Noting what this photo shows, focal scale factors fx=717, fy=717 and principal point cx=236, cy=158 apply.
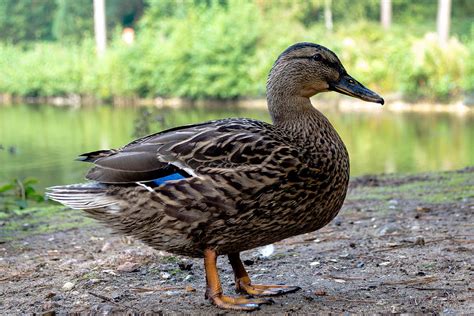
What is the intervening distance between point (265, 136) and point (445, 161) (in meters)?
7.71

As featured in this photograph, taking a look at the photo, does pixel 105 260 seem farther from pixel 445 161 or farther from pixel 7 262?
pixel 445 161

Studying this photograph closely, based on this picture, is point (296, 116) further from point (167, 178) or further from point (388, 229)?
point (388, 229)

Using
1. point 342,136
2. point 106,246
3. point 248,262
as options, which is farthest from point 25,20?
point 248,262

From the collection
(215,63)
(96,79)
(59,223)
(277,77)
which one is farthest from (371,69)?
(277,77)

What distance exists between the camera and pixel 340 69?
332 centimetres

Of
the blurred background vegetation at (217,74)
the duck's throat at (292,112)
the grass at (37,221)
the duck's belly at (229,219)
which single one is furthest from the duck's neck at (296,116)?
the blurred background vegetation at (217,74)

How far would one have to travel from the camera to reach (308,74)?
327 cm

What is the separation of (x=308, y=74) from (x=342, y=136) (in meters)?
10.8

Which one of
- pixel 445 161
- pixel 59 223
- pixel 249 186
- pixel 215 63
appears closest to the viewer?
pixel 249 186

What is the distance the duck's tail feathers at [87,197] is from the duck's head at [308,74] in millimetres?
896

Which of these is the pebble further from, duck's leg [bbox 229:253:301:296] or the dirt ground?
duck's leg [bbox 229:253:301:296]

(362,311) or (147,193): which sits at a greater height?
(147,193)

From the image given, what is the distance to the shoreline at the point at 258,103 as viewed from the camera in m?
21.0

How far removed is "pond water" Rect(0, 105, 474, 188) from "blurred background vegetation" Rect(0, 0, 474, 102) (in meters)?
3.80
